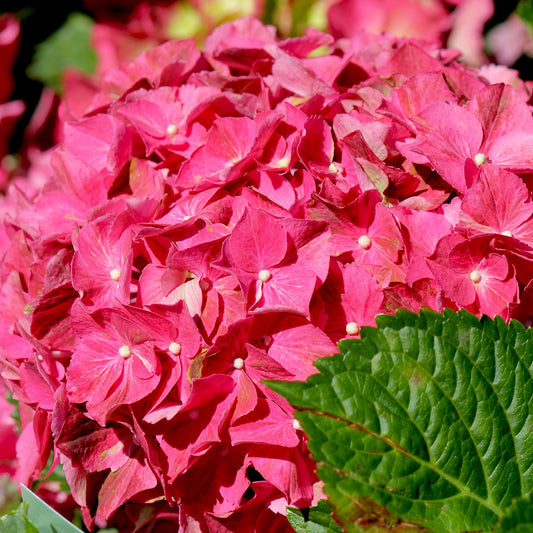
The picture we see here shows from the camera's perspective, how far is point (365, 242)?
616 mm

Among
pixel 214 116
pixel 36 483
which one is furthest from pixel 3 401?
pixel 214 116

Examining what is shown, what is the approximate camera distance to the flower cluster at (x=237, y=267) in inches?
23.0

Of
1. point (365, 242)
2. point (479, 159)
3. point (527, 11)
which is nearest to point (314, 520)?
point (365, 242)

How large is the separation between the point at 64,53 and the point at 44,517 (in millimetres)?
975

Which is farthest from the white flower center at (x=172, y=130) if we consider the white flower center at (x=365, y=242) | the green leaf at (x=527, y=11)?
the green leaf at (x=527, y=11)

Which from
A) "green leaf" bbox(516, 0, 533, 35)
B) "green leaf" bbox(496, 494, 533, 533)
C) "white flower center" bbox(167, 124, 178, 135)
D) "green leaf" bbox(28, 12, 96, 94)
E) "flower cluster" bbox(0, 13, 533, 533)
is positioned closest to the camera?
"green leaf" bbox(496, 494, 533, 533)

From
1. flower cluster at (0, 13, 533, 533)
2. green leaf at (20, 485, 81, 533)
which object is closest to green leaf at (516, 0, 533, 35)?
flower cluster at (0, 13, 533, 533)

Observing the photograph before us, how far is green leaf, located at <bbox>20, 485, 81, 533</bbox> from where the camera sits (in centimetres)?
65

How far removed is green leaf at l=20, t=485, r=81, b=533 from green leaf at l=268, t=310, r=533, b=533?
0.27 meters

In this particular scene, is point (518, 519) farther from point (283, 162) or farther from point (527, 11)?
point (527, 11)

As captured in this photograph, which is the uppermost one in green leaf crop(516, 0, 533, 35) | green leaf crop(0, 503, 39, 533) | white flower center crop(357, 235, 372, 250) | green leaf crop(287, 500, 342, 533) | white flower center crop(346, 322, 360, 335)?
green leaf crop(516, 0, 533, 35)

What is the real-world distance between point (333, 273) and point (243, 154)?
166 millimetres

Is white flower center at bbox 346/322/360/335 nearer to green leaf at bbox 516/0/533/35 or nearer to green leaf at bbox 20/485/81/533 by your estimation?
green leaf at bbox 20/485/81/533

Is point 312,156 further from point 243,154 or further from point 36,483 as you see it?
point 36,483
